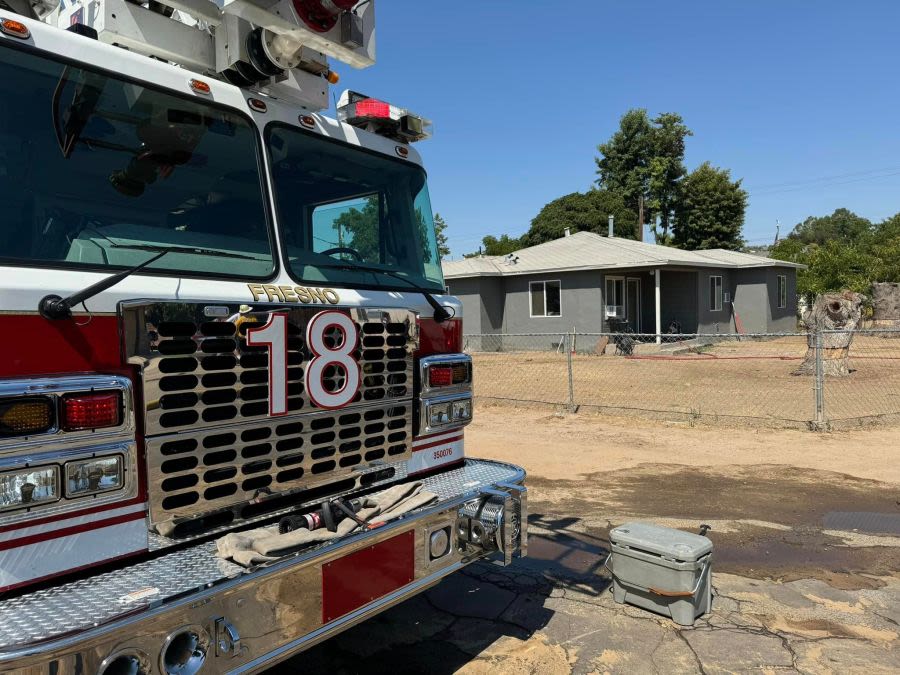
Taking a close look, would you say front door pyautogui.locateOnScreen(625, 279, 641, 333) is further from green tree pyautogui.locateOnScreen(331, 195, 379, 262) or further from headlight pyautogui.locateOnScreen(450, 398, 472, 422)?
green tree pyautogui.locateOnScreen(331, 195, 379, 262)

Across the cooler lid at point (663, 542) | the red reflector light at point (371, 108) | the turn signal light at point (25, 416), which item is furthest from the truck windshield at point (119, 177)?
the cooler lid at point (663, 542)

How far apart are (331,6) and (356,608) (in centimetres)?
249

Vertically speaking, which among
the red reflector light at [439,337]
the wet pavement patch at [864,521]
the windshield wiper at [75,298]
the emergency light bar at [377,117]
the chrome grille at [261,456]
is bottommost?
the wet pavement patch at [864,521]

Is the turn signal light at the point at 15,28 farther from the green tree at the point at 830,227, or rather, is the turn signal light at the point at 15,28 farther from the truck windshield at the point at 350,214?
the green tree at the point at 830,227

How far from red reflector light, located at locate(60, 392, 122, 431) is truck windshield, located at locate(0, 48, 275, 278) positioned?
0.46 metres

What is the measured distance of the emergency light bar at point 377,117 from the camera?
346cm

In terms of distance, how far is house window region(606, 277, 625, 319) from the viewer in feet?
73.7

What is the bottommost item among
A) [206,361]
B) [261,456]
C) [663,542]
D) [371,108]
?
[663,542]

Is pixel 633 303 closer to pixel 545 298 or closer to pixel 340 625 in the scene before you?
pixel 545 298

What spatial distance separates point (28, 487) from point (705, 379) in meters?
13.9

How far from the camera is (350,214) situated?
349 cm

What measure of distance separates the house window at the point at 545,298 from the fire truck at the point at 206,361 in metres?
20.0

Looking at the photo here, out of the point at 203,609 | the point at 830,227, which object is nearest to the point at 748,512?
the point at 203,609

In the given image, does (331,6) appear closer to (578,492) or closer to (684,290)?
(578,492)
